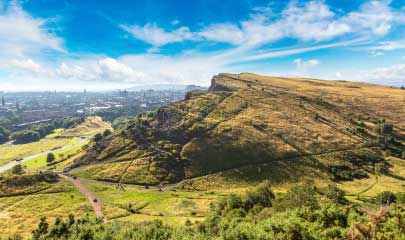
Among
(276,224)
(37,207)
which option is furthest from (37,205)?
(276,224)

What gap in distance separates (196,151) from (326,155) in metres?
88.6

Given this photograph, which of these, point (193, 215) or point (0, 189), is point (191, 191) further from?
point (0, 189)

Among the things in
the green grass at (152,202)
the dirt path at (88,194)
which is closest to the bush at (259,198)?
the green grass at (152,202)

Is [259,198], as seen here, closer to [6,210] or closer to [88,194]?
[88,194]

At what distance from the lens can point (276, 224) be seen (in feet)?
170

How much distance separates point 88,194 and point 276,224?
4789 inches

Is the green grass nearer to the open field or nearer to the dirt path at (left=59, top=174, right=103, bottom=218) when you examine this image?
the dirt path at (left=59, top=174, right=103, bottom=218)

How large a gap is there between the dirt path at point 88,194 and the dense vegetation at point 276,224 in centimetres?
3657

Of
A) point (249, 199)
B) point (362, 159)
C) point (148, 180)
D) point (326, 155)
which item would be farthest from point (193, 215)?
point (362, 159)

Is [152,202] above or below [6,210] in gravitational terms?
above

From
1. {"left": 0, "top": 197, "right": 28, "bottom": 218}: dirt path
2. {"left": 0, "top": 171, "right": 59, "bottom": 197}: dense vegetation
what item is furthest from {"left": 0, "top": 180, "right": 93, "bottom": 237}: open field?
{"left": 0, "top": 171, "right": 59, "bottom": 197}: dense vegetation

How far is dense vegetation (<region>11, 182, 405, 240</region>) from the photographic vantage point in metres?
36.6

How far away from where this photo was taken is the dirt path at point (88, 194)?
4999 inches

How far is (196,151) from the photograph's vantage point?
18800cm
